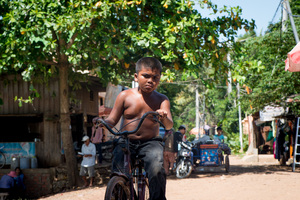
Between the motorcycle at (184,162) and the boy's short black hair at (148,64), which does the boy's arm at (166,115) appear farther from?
the motorcycle at (184,162)

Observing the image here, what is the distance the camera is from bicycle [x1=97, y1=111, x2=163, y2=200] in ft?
12.1

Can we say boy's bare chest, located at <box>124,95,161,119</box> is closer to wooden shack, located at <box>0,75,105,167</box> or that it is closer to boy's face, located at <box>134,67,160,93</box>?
boy's face, located at <box>134,67,160,93</box>

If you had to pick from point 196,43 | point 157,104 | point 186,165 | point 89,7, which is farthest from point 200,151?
point 157,104

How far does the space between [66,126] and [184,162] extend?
13.9ft

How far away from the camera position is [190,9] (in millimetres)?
12008

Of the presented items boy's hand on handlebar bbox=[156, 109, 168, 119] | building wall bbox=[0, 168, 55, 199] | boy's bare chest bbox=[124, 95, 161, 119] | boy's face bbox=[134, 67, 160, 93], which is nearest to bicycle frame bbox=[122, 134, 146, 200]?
boy's hand on handlebar bbox=[156, 109, 168, 119]

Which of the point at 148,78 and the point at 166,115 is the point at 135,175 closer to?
the point at 166,115

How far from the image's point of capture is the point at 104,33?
10961 millimetres

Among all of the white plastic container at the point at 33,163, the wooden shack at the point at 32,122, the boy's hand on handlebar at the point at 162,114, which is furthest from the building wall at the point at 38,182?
the boy's hand on handlebar at the point at 162,114

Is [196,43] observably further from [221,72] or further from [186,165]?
[186,165]

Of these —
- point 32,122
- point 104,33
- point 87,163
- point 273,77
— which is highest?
point 104,33

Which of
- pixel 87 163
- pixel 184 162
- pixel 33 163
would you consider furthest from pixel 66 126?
pixel 184 162

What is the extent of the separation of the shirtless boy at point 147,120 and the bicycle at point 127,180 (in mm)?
118

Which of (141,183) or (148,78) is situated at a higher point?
(148,78)
